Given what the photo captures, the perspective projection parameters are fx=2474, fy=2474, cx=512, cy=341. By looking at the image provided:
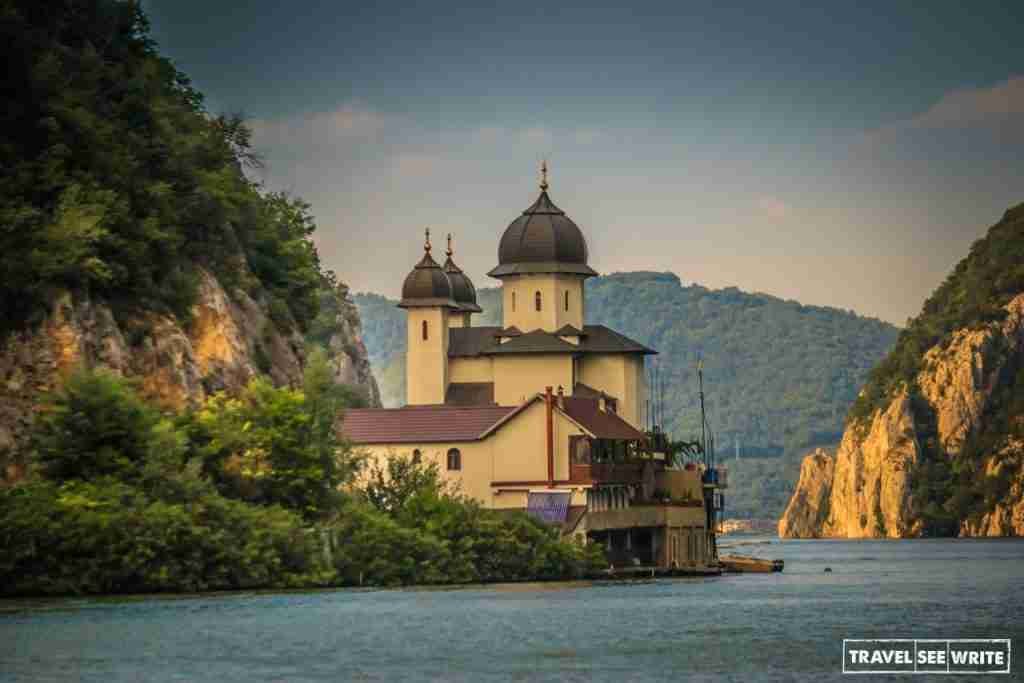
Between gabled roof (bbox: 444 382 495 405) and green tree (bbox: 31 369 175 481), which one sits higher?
gabled roof (bbox: 444 382 495 405)

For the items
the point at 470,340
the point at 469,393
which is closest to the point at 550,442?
the point at 469,393

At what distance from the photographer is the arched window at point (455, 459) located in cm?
12012

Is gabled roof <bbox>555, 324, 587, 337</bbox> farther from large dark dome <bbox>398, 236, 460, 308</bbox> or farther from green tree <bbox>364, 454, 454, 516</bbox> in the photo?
green tree <bbox>364, 454, 454, 516</bbox>

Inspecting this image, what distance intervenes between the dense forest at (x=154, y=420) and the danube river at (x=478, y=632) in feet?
7.44

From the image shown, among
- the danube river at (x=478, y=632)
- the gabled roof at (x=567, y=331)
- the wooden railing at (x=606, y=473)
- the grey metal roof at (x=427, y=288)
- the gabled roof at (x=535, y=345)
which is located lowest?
the danube river at (x=478, y=632)

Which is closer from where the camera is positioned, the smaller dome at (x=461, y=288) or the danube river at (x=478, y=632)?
the danube river at (x=478, y=632)

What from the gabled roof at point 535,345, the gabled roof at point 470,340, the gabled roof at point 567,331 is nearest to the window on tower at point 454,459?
the gabled roof at point 535,345

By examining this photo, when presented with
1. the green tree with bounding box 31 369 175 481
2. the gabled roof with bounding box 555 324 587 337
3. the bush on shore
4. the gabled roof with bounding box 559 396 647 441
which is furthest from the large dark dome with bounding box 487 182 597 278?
the green tree with bounding box 31 369 175 481

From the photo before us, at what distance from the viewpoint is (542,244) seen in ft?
475

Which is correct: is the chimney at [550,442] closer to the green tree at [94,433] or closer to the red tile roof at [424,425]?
the red tile roof at [424,425]

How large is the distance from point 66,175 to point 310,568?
1727cm

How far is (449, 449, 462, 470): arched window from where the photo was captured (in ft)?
394

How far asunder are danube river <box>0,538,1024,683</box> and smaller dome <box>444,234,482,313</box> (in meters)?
57.6

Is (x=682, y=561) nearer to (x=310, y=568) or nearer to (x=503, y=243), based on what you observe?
(x=503, y=243)
